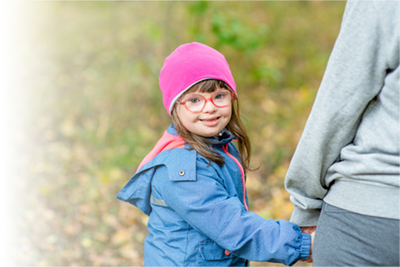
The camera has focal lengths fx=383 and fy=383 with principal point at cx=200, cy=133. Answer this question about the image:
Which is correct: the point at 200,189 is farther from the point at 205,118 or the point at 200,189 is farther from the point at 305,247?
the point at 305,247

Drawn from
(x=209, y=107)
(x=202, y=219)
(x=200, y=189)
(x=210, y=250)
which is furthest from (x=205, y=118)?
(x=210, y=250)

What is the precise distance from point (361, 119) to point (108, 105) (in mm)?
4709

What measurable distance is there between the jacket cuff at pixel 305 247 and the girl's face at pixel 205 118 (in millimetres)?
634

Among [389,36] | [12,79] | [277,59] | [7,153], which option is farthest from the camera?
[277,59]

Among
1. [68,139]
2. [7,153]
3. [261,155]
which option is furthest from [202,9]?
[7,153]

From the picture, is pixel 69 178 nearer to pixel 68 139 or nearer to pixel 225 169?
pixel 68 139

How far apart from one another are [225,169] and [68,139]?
3.83 metres

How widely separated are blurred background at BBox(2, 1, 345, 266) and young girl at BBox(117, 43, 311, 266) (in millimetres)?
1198

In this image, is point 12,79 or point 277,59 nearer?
point 12,79

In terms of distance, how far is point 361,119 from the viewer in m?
1.45

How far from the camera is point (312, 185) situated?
1.62 meters

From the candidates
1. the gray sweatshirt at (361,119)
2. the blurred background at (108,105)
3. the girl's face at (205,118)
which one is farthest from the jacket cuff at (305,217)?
the blurred background at (108,105)

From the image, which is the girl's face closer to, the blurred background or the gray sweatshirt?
the gray sweatshirt

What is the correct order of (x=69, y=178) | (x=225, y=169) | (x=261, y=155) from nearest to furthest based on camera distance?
(x=225, y=169)
(x=69, y=178)
(x=261, y=155)
